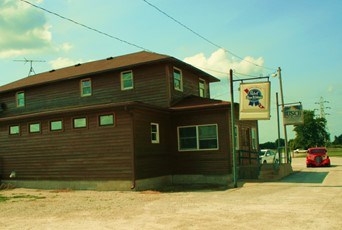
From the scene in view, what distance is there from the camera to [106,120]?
19.3m

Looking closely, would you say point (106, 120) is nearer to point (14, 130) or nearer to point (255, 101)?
point (14, 130)

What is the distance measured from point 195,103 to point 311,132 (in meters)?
63.4

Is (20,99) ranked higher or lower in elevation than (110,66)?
lower

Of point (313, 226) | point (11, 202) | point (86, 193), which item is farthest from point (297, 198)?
point (11, 202)

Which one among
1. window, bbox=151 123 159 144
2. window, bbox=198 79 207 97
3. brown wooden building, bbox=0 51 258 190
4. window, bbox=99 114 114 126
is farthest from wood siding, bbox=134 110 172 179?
window, bbox=198 79 207 97

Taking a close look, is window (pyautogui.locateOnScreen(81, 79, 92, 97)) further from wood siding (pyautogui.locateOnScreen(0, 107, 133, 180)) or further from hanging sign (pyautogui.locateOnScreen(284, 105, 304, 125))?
hanging sign (pyautogui.locateOnScreen(284, 105, 304, 125))

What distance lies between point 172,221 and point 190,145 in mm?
11307

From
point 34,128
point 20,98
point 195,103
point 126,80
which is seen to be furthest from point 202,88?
point 20,98

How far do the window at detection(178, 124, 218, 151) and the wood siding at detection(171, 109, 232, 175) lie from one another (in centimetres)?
22

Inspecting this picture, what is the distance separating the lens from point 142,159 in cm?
1905

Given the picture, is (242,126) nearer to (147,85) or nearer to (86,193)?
(147,85)

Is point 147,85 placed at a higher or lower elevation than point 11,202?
higher

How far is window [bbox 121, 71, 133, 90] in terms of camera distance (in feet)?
76.3

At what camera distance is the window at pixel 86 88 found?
2490 centimetres
